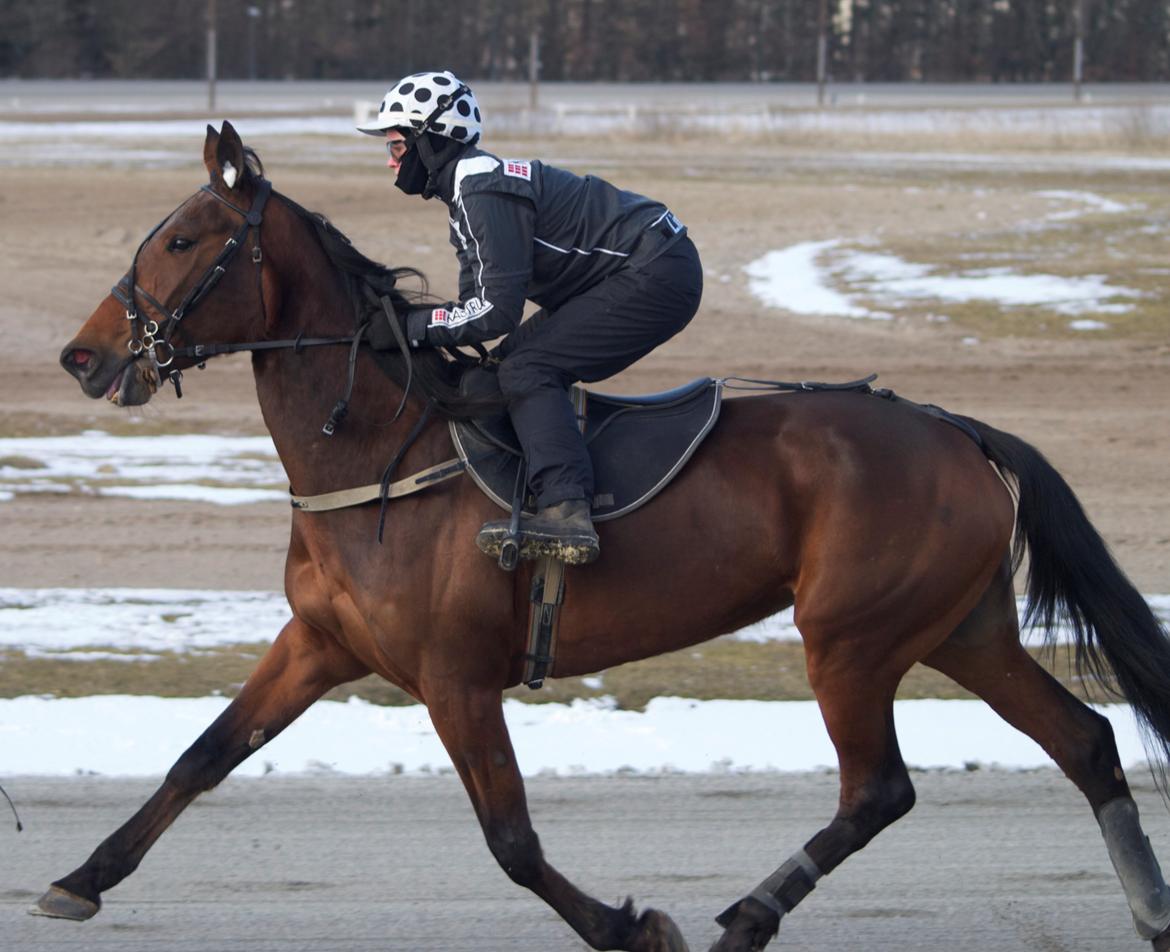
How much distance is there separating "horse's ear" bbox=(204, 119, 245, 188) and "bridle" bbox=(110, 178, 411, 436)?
6cm

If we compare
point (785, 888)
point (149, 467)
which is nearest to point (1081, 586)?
point (785, 888)

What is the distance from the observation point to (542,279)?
459 cm

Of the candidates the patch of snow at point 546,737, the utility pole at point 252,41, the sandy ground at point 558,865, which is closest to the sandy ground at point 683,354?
the patch of snow at point 546,737

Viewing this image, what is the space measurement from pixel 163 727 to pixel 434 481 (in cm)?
224

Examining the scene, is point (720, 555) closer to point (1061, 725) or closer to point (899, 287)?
point (1061, 725)

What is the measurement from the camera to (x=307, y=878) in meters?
4.91

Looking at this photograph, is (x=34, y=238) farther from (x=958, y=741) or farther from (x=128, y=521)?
(x=958, y=741)

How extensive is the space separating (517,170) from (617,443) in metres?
0.81

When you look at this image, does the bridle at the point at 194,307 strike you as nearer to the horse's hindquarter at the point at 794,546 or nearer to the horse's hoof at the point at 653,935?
the horse's hindquarter at the point at 794,546

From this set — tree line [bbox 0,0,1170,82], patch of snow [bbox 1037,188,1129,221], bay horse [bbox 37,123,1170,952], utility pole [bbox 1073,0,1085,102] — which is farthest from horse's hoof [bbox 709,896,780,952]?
tree line [bbox 0,0,1170,82]

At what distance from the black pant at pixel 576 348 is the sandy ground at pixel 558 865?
1331 mm

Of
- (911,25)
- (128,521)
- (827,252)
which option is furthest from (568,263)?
(911,25)

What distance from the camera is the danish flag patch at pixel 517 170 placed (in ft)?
14.3

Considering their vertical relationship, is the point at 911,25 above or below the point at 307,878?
above
